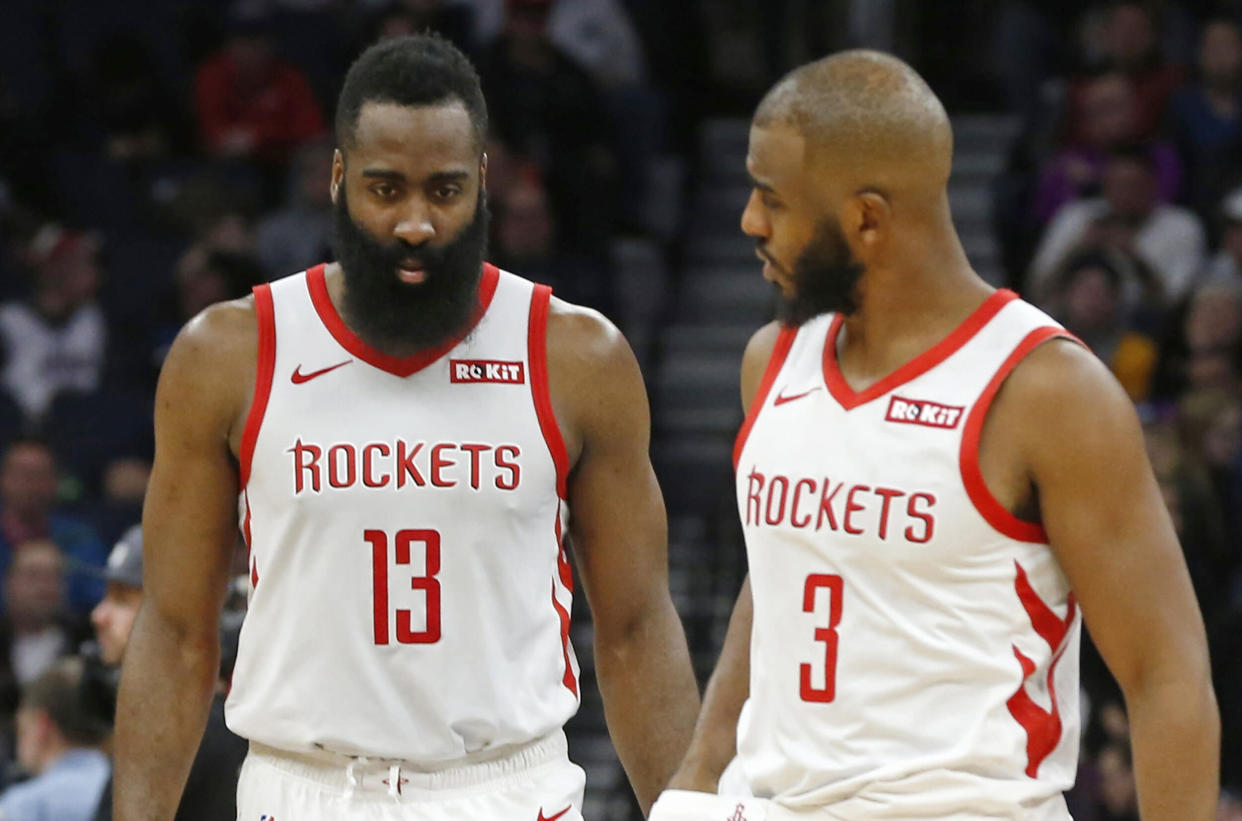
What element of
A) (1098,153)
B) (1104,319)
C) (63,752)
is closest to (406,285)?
(63,752)

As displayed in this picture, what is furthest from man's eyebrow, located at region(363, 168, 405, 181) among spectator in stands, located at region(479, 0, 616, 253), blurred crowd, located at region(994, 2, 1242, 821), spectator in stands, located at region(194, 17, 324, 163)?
spectator in stands, located at region(194, 17, 324, 163)

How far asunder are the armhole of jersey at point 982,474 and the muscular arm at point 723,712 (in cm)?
46

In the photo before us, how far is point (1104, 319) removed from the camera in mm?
8766

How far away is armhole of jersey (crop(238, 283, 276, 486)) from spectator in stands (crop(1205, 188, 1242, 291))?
19.0ft

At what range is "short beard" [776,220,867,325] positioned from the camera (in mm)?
3252

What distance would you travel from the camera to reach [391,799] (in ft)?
12.8

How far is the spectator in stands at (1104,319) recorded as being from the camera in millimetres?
8719

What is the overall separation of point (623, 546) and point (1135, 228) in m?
5.90

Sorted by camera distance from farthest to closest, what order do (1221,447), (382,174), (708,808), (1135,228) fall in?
(1135,228) → (1221,447) → (382,174) → (708,808)

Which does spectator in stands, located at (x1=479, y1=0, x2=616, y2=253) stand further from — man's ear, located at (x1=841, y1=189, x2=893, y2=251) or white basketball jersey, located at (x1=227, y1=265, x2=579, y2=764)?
man's ear, located at (x1=841, y1=189, x2=893, y2=251)

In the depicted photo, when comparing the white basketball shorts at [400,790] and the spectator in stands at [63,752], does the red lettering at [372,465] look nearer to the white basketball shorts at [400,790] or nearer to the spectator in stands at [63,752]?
the white basketball shorts at [400,790]

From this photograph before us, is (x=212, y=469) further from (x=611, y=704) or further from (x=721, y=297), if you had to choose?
(x=721, y=297)

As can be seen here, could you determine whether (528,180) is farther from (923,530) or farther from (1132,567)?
(1132,567)

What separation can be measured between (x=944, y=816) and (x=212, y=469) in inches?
62.7
